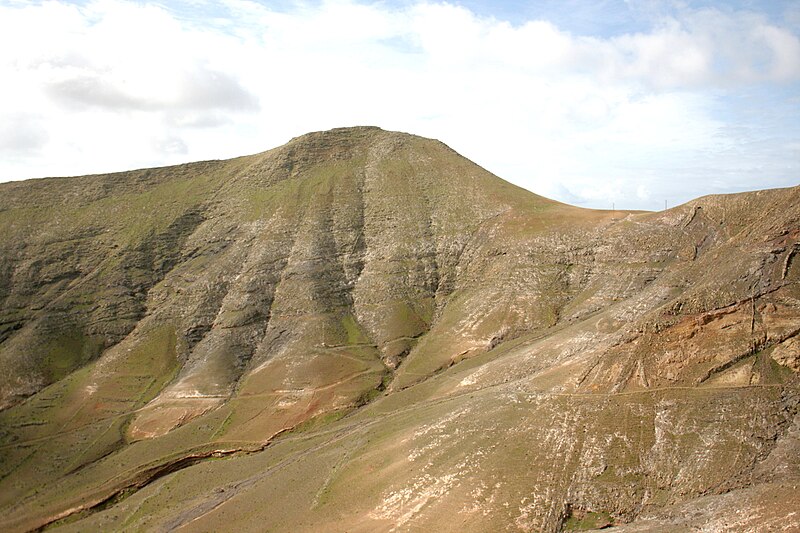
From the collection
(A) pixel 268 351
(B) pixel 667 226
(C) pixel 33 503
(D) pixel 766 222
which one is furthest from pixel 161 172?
(D) pixel 766 222

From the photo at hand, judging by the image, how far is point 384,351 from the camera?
81.4 m

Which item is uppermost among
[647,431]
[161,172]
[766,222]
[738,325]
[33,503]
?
[161,172]

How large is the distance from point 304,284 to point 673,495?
6478 cm

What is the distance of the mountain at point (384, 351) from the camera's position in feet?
132

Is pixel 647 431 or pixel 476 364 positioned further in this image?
pixel 476 364

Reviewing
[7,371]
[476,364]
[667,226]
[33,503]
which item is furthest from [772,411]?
[7,371]

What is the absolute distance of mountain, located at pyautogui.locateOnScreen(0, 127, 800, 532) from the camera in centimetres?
4016

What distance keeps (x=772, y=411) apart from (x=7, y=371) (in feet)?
283

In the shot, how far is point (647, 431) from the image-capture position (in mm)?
40844

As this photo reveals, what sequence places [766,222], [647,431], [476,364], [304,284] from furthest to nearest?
[304,284] → [476,364] → [766,222] → [647,431]

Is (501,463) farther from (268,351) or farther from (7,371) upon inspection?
(7,371)

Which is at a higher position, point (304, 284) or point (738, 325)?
point (304, 284)

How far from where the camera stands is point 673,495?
36.7 m

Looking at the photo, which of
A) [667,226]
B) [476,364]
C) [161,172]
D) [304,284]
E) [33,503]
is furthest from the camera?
[161,172]
